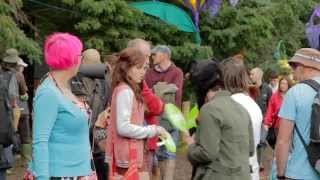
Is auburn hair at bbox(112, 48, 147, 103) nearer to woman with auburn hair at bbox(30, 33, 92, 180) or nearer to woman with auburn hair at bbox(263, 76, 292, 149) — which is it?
woman with auburn hair at bbox(30, 33, 92, 180)

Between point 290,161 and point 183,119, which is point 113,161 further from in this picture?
point 290,161

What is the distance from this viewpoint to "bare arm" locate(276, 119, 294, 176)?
557 cm

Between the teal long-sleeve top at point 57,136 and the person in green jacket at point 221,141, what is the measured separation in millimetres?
798

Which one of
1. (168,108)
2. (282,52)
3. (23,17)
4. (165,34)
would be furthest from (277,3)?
(168,108)

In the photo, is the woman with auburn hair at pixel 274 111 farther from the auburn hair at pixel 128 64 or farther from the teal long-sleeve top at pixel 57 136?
the teal long-sleeve top at pixel 57 136

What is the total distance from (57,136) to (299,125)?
192 centimetres

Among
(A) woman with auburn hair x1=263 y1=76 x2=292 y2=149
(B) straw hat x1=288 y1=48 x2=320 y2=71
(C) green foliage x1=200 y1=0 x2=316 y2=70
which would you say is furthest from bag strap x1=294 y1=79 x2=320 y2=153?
(C) green foliage x1=200 y1=0 x2=316 y2=70

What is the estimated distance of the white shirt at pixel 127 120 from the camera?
5887mm

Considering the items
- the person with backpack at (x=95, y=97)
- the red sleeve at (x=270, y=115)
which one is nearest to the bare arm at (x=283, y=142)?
the person with backpack at (x=95, y=97)

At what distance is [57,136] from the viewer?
481 cm

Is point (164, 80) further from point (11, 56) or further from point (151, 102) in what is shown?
point (151, 102)

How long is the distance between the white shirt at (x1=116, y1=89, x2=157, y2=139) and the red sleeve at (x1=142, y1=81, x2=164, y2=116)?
0.84 ft

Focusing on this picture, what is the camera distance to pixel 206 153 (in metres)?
5.02

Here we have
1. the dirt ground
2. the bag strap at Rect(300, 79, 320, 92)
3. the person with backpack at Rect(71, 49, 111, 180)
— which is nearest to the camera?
the bag strap at Rect(300, 79, 320, 92)
